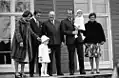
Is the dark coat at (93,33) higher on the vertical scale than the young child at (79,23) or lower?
lower

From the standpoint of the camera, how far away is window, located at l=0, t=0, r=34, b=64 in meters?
8.02

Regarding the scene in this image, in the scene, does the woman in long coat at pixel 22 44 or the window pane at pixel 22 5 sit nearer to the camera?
the woman in long coat at pixel 22 44

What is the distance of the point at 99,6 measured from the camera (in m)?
8.88

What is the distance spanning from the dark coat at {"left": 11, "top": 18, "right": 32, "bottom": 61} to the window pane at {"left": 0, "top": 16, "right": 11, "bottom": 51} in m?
1.64

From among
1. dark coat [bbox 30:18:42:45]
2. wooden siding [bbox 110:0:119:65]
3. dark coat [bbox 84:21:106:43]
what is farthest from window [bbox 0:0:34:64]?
wooden siding [bbox 110:0:119:65]

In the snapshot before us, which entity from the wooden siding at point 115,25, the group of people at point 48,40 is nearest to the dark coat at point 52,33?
the group of people at point 48,40

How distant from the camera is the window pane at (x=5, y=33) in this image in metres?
8.02

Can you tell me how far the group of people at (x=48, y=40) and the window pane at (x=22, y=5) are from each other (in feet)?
5.83

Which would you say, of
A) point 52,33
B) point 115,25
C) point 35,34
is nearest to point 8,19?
point 35,34

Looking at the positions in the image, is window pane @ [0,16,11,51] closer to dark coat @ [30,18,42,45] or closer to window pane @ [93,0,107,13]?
dark coat @ [30,18,42,45]

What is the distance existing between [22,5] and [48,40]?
7.85 ft

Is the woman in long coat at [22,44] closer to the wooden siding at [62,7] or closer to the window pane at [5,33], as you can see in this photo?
the window pane at [5,33]

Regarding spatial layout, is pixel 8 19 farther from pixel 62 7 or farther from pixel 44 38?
pixel 44 38

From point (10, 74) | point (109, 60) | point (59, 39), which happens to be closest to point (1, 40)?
point (10, 74)
